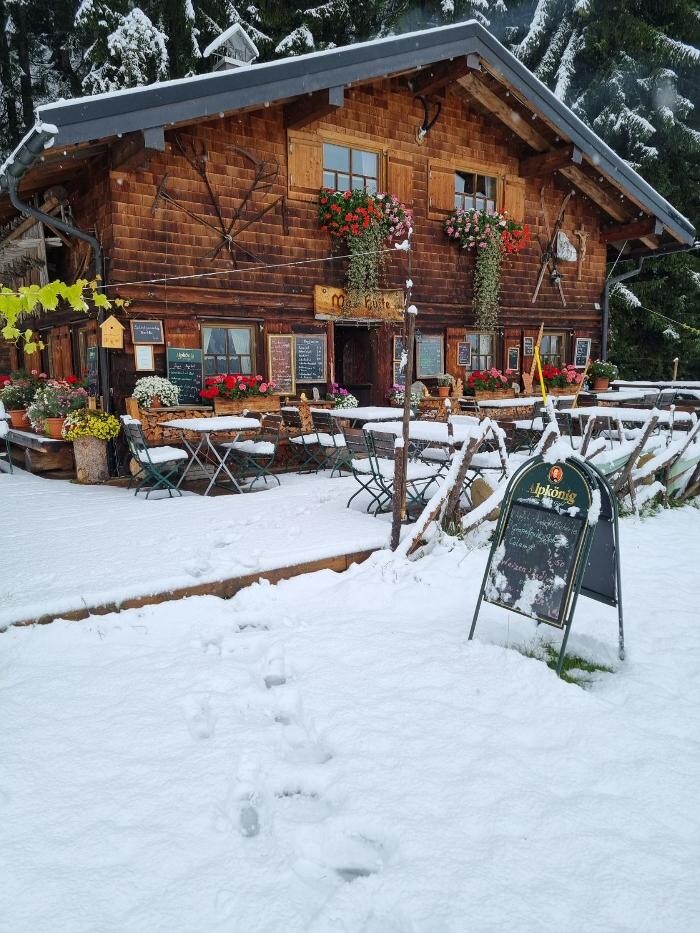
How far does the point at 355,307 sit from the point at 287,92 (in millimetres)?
3032

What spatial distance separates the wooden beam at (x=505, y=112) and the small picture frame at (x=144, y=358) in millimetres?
6763

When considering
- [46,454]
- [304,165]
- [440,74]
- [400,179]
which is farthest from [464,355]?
[46,454]

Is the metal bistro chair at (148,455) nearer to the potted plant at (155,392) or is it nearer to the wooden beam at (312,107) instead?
the potted plant at (155,392)

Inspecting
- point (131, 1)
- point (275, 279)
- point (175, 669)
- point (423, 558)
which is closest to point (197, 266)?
point (275, 279)

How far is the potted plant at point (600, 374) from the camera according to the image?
42.2 ft

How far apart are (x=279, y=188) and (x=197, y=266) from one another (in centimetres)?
175

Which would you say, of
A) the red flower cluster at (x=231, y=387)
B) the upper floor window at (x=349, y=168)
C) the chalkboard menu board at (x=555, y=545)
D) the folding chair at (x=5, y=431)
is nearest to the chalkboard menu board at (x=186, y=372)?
the red flower cluster at (x=231, y=387)

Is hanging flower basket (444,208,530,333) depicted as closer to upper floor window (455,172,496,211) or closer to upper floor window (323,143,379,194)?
upper floor window (455,172,496,211)

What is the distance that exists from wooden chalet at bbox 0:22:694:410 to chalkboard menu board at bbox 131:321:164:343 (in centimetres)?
3

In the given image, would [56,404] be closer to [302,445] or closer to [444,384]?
[302,445]

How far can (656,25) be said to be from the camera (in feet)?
63.3

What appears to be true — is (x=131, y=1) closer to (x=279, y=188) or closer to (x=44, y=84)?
(x=44, y=84)

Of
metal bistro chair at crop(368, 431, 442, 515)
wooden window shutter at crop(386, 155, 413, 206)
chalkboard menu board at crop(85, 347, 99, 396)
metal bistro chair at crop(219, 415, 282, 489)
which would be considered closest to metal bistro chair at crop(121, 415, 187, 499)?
metal bistro chair at crop(219, 415, 282, 489)

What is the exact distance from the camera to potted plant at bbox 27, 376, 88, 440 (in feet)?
27.5
